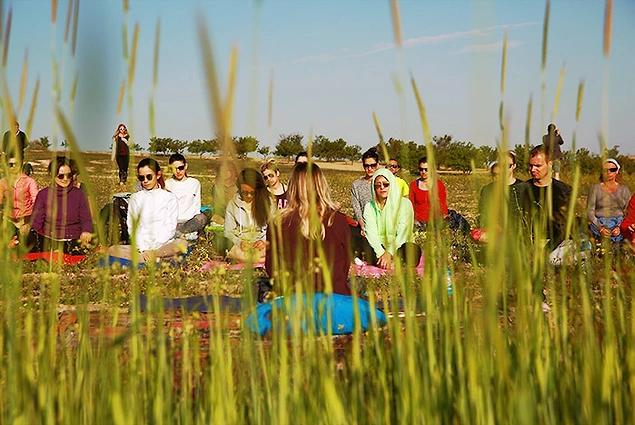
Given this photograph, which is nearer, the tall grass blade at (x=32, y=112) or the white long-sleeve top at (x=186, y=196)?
the tall grass blade at (x=32, y=112)

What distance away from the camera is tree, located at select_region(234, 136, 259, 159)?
88 cm

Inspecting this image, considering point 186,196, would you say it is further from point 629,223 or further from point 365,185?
point 629,223

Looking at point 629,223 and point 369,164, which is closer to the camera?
point 629,223

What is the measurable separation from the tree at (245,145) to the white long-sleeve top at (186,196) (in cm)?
977

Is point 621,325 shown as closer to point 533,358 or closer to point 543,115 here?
point 533,358

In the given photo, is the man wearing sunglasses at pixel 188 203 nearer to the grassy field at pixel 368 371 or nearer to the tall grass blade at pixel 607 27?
the grassy field at pixel 368 371

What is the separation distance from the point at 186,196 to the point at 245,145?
9852 mm

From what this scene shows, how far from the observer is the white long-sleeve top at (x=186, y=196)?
1062 cm

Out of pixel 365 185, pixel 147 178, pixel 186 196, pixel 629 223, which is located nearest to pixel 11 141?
pixel 147 178

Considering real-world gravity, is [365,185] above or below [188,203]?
above

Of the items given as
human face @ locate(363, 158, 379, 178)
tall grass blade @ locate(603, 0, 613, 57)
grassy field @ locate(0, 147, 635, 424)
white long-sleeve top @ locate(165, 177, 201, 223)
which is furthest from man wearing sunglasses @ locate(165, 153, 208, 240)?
tall grass blade @ locate(603, 0, 613, 57)

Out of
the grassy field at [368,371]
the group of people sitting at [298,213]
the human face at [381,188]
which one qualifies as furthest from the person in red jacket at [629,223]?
the grassy field at [368,371]

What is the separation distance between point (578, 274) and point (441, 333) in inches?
12.8

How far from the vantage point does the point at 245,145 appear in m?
0.92
